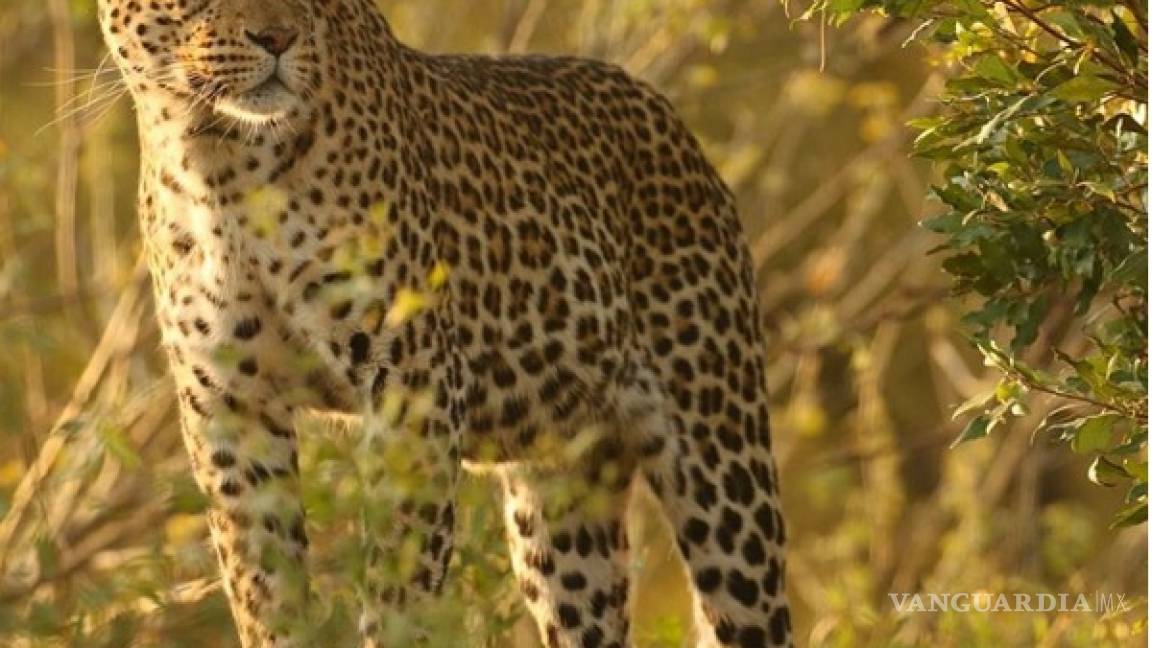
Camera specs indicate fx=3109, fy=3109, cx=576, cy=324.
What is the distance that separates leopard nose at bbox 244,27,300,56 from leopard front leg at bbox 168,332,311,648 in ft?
2.23

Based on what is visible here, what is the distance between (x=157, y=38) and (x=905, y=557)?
6783mm

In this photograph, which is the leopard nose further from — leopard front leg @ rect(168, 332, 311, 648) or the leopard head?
leopard front leg @ rect(168, 332, 311, 648)

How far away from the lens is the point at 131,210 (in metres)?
17.5

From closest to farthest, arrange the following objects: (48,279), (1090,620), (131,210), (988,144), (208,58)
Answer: (988,144), (208,58), (1090,620), (48,279), (131,210)

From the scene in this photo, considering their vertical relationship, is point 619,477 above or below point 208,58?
below

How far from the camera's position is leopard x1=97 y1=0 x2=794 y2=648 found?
7.69 m

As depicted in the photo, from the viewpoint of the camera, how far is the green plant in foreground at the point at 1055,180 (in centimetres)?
674

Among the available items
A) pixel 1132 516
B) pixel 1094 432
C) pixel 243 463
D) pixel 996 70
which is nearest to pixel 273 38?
pixel 243 463

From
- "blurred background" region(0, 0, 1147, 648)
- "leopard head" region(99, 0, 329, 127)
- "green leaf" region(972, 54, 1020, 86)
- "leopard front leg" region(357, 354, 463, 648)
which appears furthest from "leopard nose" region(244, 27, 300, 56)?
"green leaf" region(972, 54, 1020, 86)

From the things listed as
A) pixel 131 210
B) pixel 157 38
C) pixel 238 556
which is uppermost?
pixel 157 38

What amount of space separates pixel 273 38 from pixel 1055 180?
1.96m

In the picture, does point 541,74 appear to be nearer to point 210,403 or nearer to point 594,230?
point 594,230

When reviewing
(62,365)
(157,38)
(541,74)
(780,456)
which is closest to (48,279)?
(62,365)

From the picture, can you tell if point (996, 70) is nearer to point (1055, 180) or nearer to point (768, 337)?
point (1055, 180)
